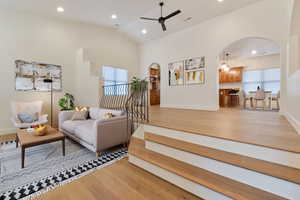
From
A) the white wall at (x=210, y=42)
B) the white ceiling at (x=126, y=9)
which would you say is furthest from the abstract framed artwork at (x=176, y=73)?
the white ceiling at (x=126, y=9)

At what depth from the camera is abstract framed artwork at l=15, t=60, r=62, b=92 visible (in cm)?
461

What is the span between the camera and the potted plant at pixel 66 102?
5172mm

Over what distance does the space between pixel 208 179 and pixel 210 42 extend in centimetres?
507

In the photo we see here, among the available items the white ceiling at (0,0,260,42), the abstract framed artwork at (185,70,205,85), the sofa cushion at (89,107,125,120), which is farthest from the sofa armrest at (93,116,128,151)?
the white ceiling at (0,0,260,42)

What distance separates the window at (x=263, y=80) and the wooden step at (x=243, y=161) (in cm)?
802

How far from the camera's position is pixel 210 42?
517 cm

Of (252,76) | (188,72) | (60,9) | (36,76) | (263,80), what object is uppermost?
(60,9)

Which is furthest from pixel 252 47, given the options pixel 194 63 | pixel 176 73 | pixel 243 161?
pixel 243 161

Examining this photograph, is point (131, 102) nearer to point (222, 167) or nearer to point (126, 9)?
point (222, 167)

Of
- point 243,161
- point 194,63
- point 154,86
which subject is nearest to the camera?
point 243,161

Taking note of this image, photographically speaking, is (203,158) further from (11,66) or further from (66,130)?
(11,66)

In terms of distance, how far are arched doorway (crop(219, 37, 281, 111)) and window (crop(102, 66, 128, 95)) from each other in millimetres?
4955

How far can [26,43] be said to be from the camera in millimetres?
4719

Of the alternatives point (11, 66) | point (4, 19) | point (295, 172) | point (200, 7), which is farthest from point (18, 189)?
point (200, 7)
